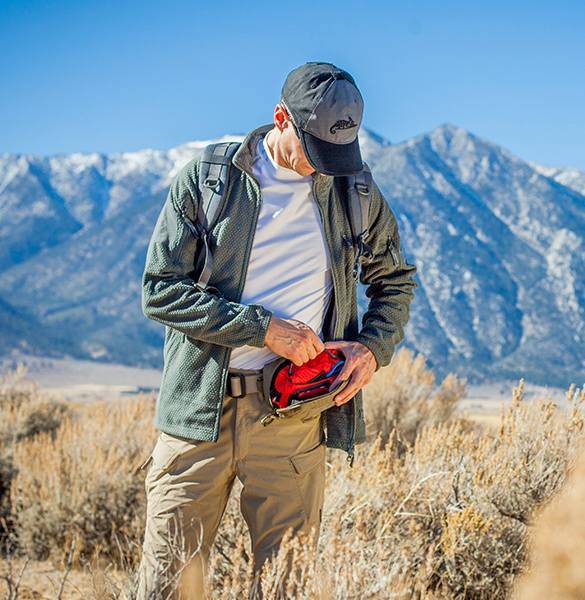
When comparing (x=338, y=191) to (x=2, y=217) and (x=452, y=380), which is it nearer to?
(x=452, y=380)

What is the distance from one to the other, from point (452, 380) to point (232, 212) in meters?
7.32

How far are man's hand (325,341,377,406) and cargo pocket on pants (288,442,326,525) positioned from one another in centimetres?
19

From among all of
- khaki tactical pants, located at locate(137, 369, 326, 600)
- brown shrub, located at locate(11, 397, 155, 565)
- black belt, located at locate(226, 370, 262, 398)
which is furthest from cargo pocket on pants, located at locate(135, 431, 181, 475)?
brown shrub, located at locate(11, 397, 155, 565)

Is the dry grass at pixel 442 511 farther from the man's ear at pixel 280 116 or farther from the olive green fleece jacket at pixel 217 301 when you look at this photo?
the man's ear at pixel 280 116

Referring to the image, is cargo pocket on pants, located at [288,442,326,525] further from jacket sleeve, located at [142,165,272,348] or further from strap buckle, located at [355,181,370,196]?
strap buckle, located at [355,181,370,196]

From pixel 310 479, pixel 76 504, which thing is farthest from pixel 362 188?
pixel 76 504

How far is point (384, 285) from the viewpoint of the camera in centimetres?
273

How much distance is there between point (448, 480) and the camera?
350 centimetres

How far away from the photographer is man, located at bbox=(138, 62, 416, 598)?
2303 millimetres

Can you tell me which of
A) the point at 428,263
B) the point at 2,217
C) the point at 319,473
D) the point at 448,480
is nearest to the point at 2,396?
the point at 448,480

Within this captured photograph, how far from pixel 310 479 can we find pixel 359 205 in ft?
2.72

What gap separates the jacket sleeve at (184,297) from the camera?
2.27 meters

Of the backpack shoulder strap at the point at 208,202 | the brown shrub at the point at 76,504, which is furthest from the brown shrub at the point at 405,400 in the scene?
the backpack shoulder strap at the point at 208,202

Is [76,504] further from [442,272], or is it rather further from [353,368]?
[442,272]
